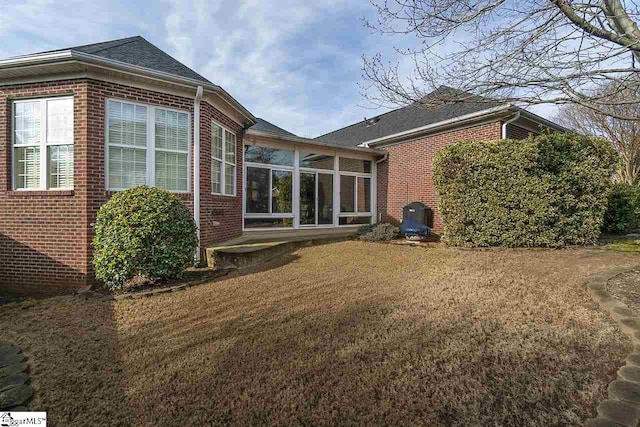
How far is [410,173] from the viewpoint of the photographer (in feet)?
37.2

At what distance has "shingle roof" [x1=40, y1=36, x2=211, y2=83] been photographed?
6.10 meters

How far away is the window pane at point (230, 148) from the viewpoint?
8305mm

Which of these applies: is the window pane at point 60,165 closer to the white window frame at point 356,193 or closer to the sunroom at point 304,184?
the sunroom at point 304,184

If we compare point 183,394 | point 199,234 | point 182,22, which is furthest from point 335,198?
point 183,394

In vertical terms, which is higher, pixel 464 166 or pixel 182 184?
pixel 464 166

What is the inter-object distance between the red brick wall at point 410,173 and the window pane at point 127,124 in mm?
8156

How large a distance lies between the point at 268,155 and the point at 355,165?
358 cm

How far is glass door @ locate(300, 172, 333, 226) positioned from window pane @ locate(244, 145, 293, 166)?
2.35 ft

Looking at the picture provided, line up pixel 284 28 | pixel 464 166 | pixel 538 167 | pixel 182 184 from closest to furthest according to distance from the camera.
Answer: pixel 182 184 < pixel 538 167 < pixel 464 166 < pixel 284 28

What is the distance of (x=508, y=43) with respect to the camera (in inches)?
189

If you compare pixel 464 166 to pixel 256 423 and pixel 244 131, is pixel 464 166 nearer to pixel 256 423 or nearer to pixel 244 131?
pixel 244 131

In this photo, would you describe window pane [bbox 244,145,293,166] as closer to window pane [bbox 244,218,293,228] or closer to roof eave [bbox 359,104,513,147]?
window pane [bbox 244,218,293,228]

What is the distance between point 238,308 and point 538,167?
25.1ft

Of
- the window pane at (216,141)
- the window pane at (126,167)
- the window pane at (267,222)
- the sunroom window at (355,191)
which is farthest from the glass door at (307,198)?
the window pane at (126,167)
